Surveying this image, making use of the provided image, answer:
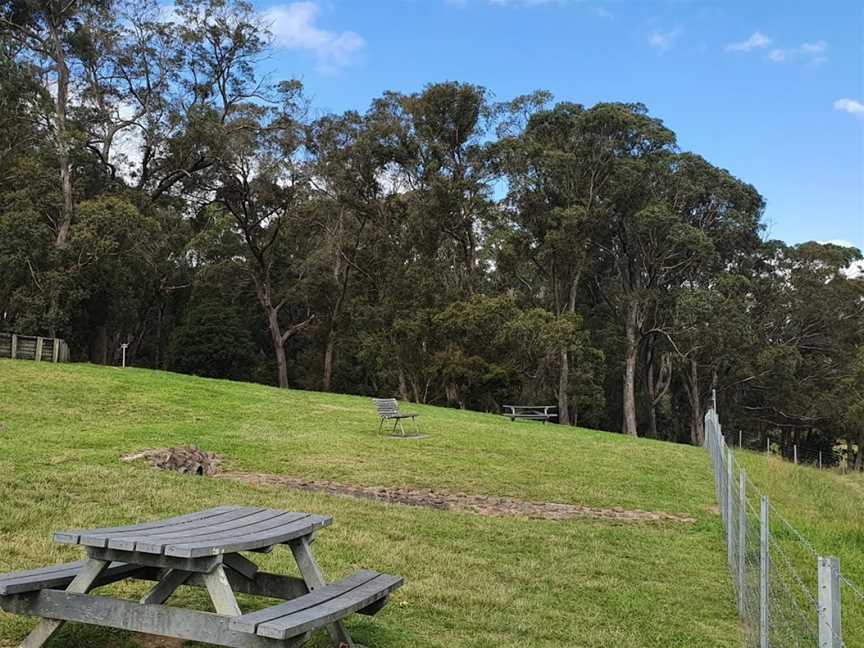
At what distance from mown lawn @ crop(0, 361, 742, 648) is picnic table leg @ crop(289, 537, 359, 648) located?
0.27m

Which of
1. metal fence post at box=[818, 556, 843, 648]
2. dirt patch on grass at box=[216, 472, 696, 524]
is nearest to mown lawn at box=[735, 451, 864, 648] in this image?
metal fence post at box=[818, 556, 843, 648]

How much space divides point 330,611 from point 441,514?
5.06 metres

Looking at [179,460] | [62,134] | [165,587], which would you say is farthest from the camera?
[62,134]

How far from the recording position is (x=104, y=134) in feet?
114

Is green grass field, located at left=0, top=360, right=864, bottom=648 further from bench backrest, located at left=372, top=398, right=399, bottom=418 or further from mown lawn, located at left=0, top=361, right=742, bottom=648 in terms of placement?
bench backrest, located at left=372, top=398, right=399, bottom=418

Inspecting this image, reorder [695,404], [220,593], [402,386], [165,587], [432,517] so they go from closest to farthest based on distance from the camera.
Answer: [220,593]
[165,587]
[432,517]
[402,386]
[695,404]

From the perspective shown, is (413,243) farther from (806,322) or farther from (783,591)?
(783,591)

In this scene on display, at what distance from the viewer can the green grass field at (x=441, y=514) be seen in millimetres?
5242

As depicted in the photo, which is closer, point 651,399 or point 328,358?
point 328,358

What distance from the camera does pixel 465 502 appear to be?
32.3 ft

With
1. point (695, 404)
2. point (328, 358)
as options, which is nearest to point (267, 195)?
point (328, 358)

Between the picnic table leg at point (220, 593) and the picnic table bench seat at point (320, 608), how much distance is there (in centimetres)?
9

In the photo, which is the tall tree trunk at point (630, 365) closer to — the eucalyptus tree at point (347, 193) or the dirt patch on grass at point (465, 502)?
the eucalyptus tree at point (347, 193)

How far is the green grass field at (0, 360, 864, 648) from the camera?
5.24 metres
